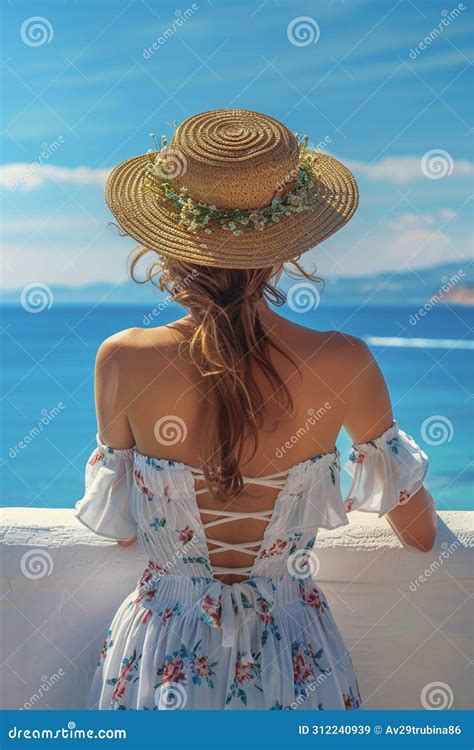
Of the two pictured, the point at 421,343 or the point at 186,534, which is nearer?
the point at 186,534

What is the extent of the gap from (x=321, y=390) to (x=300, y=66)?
11943 millimetres

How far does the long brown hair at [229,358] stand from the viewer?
1392 mm

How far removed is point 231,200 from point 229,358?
24 cm

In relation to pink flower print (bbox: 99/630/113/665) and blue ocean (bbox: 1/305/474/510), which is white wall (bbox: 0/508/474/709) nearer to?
pink flower print (bbox: 99/630/113/665)

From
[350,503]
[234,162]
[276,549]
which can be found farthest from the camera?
[350,503]

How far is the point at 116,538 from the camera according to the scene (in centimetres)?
154

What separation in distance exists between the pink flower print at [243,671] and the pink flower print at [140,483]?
11.8 inches

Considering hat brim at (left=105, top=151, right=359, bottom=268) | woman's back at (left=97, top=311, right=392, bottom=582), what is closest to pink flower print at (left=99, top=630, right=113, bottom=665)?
woman's back at (left=97, top=311, right=392, bottom=582)

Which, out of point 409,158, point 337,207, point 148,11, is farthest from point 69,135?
point 337,207

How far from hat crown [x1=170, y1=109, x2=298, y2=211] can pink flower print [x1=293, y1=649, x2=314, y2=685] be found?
71 cm

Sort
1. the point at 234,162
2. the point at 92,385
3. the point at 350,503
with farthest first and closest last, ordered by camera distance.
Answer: the point at 92,385 < the point at 350,503 < the point at 234,162

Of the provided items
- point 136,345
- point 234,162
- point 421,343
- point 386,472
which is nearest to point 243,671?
point 386,472

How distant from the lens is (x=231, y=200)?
1406mm

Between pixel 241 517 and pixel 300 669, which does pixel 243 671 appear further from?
pixel 241 517
